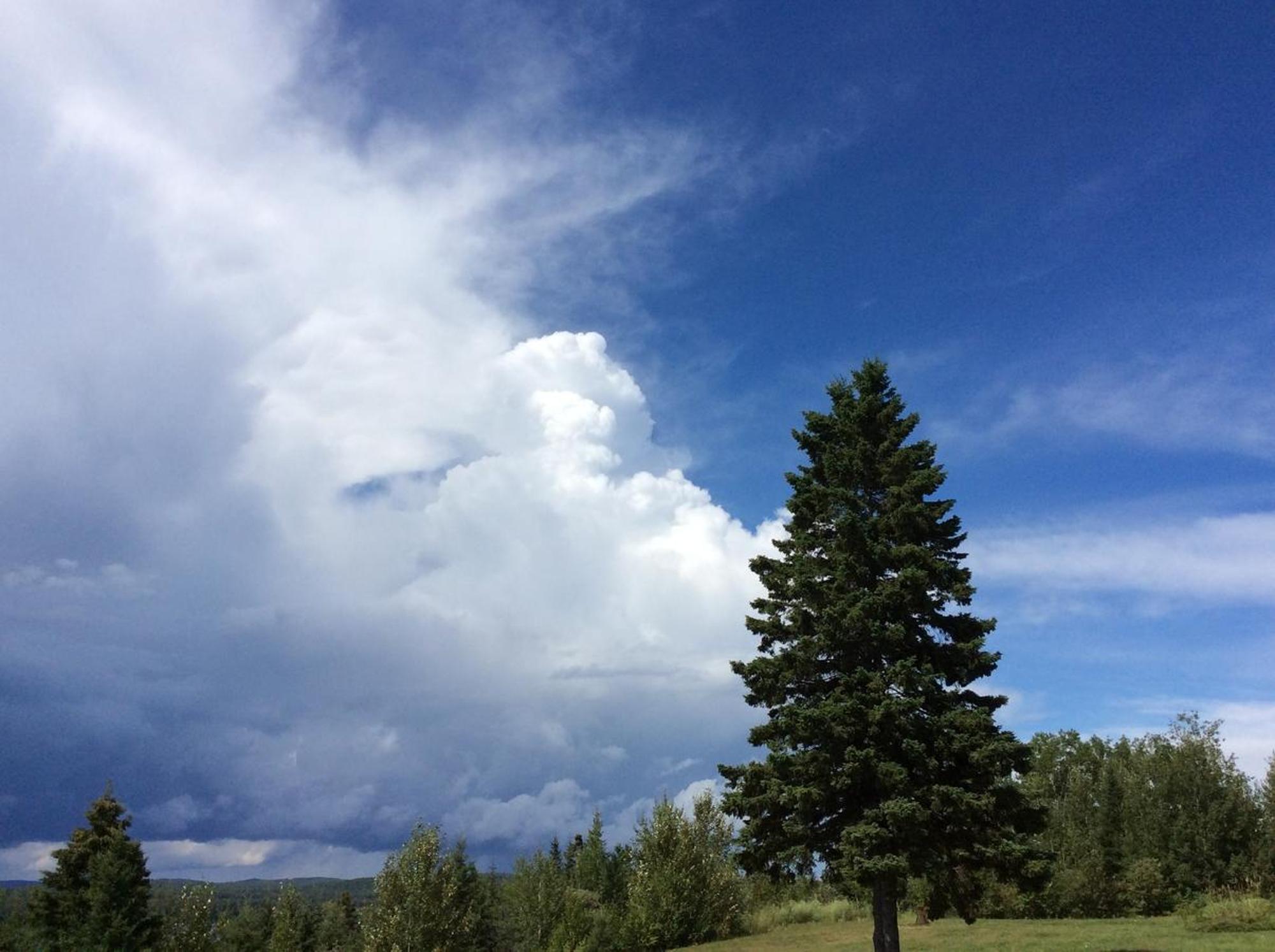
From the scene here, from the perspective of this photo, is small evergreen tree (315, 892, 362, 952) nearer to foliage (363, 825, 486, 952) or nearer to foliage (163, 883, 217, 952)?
foliage (163, 883, 217, 952)

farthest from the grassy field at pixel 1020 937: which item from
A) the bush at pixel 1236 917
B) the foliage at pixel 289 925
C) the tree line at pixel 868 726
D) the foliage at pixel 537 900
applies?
the foliage at pixel 289 925

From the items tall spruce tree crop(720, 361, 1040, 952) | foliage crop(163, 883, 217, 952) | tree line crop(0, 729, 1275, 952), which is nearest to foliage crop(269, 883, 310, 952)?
tree line crop(0, 729, 1275, 952)

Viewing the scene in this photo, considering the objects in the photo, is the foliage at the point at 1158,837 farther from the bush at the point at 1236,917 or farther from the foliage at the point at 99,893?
the foliage at the point at 99,893

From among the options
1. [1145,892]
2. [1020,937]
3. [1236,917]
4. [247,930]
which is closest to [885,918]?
[1020,937]

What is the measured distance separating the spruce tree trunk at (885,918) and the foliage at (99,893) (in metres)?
46.3

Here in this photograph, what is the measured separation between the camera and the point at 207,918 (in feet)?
154

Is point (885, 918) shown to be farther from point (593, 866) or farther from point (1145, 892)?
point (593, 866)

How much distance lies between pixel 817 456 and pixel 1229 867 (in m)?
50.4

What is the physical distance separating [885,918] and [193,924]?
1608 inches

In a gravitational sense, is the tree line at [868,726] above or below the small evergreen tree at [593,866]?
above

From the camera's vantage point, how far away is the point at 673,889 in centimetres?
4725

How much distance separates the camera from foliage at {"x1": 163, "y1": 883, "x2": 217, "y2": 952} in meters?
45.5

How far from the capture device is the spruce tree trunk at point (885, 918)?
24.1 m

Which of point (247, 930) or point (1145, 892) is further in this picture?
point (247, 930)
